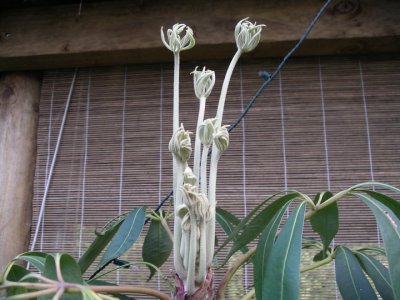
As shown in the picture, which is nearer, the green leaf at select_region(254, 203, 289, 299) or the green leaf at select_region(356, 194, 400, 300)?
the green leaf at select_region(356, 194, 400, 300)

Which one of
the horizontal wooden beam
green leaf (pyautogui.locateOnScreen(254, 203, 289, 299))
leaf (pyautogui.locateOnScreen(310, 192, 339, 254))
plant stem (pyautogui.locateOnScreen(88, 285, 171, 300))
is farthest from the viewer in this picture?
the horizontal wooden beam

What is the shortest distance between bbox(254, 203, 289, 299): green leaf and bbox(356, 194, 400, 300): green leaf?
0.13m

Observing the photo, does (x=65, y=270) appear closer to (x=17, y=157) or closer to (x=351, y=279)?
(x=351, y=279)

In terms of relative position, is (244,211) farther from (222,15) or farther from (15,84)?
(15,84)

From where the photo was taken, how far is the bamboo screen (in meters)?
1.18

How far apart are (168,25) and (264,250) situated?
827 mm

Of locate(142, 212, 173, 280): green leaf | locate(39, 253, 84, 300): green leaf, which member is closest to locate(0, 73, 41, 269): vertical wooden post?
locate(142, 212, 173, 280): green leaf

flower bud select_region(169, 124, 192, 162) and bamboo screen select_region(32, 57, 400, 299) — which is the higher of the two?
bamboo screen select_region(32, 57, 400, 299)

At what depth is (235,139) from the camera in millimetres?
1228

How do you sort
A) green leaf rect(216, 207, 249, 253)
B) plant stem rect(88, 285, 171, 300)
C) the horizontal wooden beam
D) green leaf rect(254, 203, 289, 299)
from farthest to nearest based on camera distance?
the horizontal wooden beam
green leaf rect(216, 207, 249, 253)
green leaf rect(254, 203, 289, 299)
plant stem rect(88, 285, 171, 300)

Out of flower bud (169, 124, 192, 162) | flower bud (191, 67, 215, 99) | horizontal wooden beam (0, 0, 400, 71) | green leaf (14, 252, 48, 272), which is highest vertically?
horizontal wooden beam (0, 0, 400, 71)

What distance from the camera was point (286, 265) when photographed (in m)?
0.49

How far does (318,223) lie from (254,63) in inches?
28.0

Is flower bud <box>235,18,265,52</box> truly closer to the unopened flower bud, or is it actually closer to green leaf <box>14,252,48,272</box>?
the unopened flower bud
